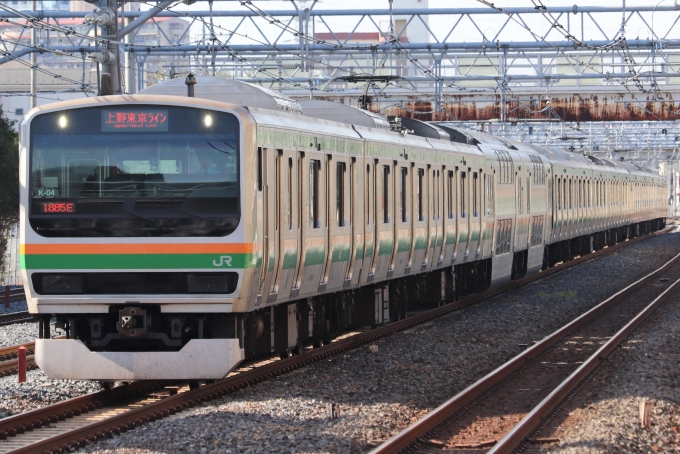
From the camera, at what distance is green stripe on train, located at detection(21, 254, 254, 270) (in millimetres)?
10172

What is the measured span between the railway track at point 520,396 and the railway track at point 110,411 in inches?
81.5

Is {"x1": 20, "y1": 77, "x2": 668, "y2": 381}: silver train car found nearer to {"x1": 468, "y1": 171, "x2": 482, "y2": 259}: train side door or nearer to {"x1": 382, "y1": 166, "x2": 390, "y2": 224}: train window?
{"x1": 382, "y1": 166, "x2": 390, "y2": 224}: train window

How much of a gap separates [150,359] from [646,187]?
49198mm

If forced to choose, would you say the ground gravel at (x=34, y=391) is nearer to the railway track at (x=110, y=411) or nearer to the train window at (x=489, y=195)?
the railway track at (x=110, y=411)

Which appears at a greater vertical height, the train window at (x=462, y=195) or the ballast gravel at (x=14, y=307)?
the train window at (x=462, y=195)

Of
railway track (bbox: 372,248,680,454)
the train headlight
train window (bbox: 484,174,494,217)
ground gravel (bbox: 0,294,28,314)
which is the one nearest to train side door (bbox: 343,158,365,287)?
railway track (bbox: 372,248,680,454)

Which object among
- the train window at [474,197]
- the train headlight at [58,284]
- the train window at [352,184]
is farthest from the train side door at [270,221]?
the train window at [474,197]

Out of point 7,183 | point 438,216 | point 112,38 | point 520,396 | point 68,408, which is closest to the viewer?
point 68,408

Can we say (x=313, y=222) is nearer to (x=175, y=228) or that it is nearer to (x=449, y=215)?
(x=175, y=228)

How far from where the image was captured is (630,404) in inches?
415

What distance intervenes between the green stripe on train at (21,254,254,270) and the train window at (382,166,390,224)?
4.72m

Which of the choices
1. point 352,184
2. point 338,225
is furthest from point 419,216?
point 338,225

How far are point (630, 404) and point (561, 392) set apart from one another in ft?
2.31

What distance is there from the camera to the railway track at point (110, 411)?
28.1 ft
